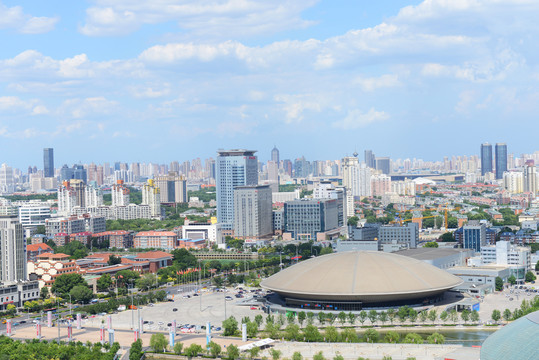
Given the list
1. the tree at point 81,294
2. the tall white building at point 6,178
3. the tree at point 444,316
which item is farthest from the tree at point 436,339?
the tall white building at point 6,178

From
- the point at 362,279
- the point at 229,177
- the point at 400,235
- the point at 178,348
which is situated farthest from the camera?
the point at 229,177

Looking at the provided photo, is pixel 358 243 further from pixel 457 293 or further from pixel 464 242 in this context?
pixel 457 293

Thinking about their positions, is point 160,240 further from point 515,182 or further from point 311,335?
point 515,182

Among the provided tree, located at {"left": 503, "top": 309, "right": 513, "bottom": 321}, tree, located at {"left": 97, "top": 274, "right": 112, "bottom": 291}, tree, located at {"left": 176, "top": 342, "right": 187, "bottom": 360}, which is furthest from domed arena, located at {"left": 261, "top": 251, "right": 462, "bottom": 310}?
tree, located at {"left": 97, "top": 274, "right": 112, "bottom": 291}

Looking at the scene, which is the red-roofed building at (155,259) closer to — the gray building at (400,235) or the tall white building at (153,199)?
the gray building at (400,235)

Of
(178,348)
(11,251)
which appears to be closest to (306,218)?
(11,251)

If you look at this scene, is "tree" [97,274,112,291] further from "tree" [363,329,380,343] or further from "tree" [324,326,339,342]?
"tree" [363,329,380,343]

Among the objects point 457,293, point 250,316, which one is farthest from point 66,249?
point 457,293
